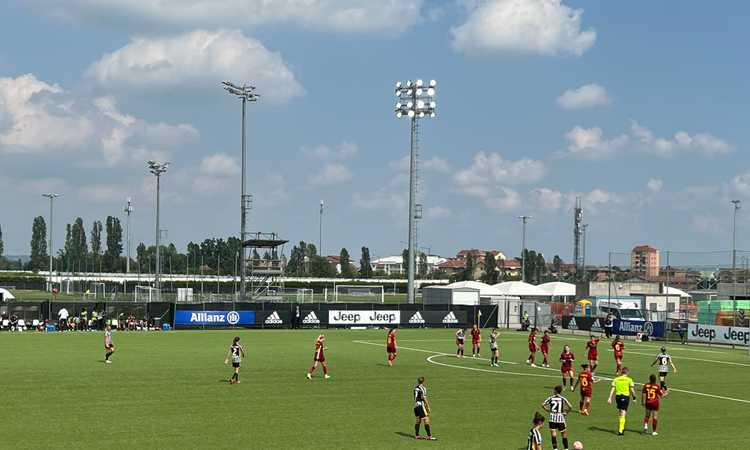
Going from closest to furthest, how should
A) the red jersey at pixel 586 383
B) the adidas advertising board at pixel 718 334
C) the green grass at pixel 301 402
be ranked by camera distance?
the green grass at pixel 301 402, the red jersey at pixel 586 383, the adidas advertising board at pixel 718 334

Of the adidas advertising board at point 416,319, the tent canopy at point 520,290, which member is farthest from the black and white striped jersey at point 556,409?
the tent canopy at point 520,290

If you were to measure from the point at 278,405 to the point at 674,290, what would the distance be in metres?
82.2

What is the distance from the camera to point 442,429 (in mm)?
24875

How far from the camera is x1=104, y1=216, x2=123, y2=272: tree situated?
645ft

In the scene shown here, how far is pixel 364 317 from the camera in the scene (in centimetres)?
7744

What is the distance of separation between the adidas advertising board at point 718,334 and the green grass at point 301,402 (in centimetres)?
1037

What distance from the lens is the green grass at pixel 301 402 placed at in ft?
76.0

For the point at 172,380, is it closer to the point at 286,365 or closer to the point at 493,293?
the point at 286,365

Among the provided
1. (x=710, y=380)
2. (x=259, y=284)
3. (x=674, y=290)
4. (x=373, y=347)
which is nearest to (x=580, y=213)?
(x=674, y=290)

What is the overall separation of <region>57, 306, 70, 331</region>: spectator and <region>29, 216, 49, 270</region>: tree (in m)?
133

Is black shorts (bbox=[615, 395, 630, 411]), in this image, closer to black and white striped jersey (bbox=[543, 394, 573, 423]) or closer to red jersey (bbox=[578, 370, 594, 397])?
red jersey (bbox=[578, 370, 594, 397])

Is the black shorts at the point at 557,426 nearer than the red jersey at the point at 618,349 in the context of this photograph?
Yes

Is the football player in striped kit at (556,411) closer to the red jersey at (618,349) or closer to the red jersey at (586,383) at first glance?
the red jersey at (586,383)

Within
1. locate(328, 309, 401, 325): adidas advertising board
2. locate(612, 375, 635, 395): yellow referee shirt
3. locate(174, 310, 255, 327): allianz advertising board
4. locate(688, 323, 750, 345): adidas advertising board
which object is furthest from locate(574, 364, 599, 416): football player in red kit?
locate(328, 309, 401, 325): adidas advertising board
